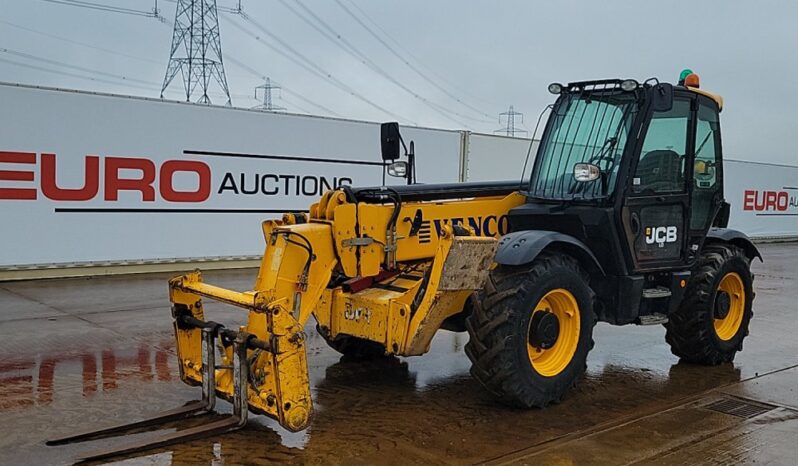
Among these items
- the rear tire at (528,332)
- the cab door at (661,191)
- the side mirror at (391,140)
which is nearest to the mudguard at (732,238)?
the cab door at (661,191)

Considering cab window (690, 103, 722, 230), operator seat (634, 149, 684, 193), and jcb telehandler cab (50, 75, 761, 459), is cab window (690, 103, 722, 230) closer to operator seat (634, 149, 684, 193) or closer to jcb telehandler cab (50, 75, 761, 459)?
jcb telehandler cab (50, 75, 761, 459)

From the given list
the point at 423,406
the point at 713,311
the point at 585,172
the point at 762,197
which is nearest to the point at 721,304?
the point at 713,311

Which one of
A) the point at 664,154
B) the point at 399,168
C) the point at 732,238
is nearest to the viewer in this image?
the point at 399,168

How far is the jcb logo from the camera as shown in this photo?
613cm

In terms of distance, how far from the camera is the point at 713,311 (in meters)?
6.65

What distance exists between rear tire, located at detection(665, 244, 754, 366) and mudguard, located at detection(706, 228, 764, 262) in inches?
2.3

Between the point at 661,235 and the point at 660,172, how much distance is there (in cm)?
50

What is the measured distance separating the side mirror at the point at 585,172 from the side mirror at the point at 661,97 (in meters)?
0.67

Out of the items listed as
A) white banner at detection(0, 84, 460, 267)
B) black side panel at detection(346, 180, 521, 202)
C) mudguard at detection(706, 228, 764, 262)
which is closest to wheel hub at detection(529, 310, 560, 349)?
black side panel at detection(346, 180, 521, 202)

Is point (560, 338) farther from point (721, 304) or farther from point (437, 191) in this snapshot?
point (721, 304)

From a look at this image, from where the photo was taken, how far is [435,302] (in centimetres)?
508

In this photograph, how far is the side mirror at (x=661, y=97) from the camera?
573 cm

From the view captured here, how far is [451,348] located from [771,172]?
19229 mm

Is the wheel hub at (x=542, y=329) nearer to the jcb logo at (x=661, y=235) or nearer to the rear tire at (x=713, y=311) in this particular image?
the jcb logo at (x=661, y=235)
